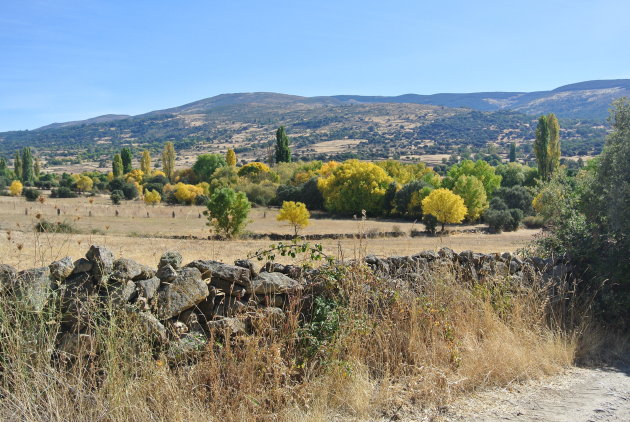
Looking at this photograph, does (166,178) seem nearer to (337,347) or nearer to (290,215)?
(290,215)

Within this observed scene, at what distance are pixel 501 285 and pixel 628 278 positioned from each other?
1836 mm

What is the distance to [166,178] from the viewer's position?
111 meters

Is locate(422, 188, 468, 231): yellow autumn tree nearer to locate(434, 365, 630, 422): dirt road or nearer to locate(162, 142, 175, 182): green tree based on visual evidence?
locate(434, 365, 630, 422): dirt road

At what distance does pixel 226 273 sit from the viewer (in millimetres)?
4934

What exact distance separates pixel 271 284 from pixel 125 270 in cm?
143

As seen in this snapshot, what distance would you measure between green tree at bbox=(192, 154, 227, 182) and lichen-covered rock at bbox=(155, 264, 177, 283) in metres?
107

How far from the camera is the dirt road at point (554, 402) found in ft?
13.7

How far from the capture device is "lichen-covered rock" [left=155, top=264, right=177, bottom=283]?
4723 millimetres

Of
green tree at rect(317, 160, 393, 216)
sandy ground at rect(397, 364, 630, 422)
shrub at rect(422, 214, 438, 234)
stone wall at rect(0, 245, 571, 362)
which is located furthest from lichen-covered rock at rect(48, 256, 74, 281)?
green tree at rect(317, 160, 393, 216)

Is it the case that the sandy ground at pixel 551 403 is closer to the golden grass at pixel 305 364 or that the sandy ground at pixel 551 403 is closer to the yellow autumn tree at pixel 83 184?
the golden grass at pixel 305 364

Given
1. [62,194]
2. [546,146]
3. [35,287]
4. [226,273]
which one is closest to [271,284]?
[226,273]

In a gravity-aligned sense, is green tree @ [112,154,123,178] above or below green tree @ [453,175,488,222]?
above

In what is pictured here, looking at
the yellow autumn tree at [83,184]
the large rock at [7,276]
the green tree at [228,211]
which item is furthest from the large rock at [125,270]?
the yellow autumn tree at [83,184]

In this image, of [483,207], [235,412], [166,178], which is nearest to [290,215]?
[483,207]
